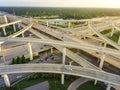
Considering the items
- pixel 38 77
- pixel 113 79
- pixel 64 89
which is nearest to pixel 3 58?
pixel 38 77

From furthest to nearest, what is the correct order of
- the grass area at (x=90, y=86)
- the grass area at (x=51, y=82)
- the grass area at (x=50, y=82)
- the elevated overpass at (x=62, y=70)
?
the grass area at (x=50, y=82) < the grass area at (x=51, y=82) < the grass area at (x=90, y=86) < the elevated overpass at (x=62, y=70)

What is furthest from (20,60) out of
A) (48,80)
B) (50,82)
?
(50,82)

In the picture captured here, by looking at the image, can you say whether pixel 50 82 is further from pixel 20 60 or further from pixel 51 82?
pixel 20 60

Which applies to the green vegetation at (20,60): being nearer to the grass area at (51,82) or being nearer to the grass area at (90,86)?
the grass area at (51,82)

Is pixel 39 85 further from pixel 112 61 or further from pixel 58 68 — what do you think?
pixel 112 61

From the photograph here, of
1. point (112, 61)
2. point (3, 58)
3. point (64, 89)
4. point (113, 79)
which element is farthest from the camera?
point (3, 58)

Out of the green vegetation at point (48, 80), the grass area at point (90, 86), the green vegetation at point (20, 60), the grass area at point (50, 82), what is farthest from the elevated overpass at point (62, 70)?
the green vegetation at point (20, 60)

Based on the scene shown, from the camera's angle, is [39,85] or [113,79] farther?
[39,85]

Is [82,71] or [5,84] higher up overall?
[82,71]

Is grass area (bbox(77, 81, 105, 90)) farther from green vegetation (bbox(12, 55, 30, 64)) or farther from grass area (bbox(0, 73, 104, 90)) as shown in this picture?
green vegetation (bbox(12, 55, 30, 64))

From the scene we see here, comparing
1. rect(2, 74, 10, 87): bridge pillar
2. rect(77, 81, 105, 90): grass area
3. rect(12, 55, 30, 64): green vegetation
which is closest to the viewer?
rect(2, 74, 10, 87): bridge pillar

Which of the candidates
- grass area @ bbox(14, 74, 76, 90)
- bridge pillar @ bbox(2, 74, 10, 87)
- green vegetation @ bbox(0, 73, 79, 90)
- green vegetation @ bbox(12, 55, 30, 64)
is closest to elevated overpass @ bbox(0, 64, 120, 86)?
bridge pillar @ bbox(2, 74, 10, 87)
